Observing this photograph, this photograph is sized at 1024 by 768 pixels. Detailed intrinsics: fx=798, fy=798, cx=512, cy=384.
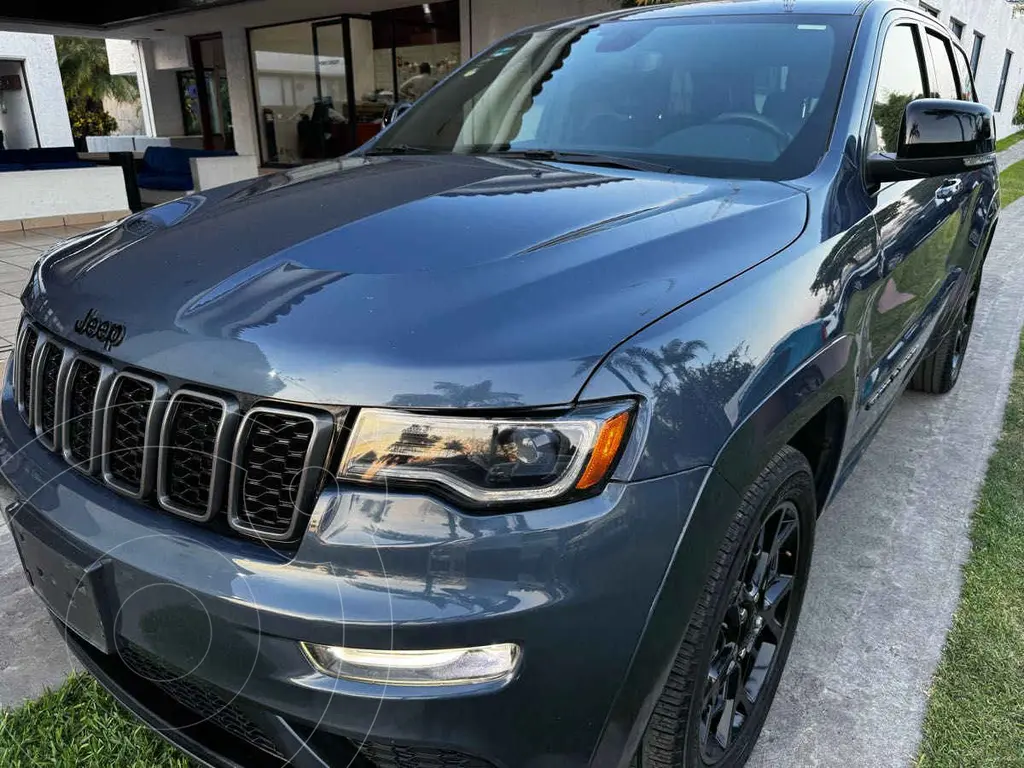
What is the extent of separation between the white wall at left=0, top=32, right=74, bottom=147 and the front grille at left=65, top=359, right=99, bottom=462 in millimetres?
24434

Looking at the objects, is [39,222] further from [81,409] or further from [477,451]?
[477,451]

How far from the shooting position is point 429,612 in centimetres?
118

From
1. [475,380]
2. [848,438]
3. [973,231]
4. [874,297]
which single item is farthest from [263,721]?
[973,231]

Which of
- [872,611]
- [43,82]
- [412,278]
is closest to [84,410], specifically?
[412,278]

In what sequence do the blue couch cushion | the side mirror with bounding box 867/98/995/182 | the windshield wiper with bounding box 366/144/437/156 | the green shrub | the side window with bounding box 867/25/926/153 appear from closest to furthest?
the side mirror with bounding box 867/98/995/182, the side window with bounding box 867/25/926/153, the windshield wiper with bounding box 366/144/437/156, the blue couch cushion, the green shrub

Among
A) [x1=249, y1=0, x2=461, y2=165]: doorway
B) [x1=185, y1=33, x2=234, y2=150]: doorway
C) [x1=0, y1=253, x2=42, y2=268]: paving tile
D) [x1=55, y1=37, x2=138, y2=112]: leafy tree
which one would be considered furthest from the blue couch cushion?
[x1=55, y1=37, x2=138, y2=112]: leafy tree

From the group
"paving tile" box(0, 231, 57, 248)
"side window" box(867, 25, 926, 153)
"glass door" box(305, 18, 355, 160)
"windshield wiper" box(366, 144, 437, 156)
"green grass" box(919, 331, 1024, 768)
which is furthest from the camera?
"glass door" box(305, 18, 355, 160)

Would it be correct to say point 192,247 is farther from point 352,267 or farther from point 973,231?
point 973,231

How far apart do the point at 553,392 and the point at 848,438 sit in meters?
1.24

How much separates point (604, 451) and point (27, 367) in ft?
4.78

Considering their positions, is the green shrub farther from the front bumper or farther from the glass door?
the front bumper

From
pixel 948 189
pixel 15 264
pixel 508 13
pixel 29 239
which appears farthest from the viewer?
pixel 508 13

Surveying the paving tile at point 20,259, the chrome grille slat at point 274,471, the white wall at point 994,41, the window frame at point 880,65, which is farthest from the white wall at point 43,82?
the chrome grille slat at point 274,471

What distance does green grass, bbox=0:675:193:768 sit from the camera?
186cm
